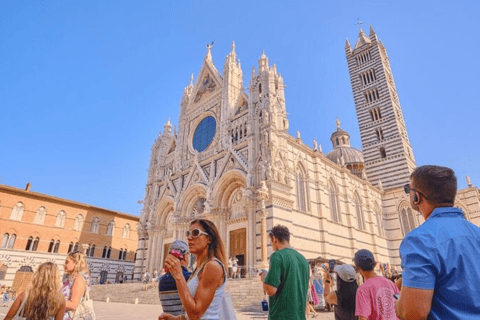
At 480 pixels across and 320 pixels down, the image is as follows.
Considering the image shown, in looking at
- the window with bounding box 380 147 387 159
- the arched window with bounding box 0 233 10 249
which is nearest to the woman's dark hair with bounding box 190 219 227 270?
the arched window with bounding box 0 233 10 249

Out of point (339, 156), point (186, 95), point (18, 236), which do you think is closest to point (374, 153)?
point (339, 156)

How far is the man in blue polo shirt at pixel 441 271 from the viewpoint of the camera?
1290mm

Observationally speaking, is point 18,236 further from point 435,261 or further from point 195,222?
point 435,261

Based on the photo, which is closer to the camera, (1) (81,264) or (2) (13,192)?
(1) (81,264)

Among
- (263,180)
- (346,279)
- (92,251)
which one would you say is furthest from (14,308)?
(92,251)

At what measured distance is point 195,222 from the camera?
2404 mm

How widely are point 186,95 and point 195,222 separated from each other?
87.7 ft

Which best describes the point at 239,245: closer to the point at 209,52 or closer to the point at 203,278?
the point at 203,278

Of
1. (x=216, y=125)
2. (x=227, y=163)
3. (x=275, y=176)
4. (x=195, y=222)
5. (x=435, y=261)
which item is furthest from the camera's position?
(x=216, y=125)

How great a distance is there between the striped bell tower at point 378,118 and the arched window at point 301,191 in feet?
45.0

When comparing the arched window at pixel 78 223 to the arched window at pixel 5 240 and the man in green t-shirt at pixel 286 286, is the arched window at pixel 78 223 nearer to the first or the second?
the arched window at pixel 5 240

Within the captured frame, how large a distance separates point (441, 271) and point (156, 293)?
16764 mm

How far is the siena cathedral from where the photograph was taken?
1709 cm

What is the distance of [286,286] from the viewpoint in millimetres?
2951
